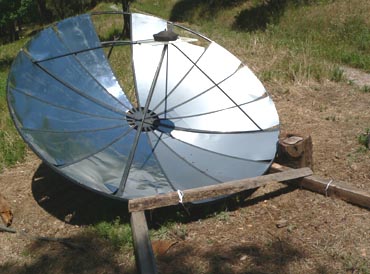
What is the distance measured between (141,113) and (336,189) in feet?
8.85

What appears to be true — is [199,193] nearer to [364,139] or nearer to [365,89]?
[364,139]

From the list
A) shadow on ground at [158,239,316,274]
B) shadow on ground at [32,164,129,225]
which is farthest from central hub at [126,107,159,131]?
shadow on ground at [158,239,316,274]

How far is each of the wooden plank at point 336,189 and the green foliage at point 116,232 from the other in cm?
200

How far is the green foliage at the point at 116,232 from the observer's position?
16.7 ft

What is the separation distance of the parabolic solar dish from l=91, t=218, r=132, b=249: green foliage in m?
0.45

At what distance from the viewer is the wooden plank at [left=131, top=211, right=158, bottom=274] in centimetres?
420

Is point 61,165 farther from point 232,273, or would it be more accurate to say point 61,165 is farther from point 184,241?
point 232,273

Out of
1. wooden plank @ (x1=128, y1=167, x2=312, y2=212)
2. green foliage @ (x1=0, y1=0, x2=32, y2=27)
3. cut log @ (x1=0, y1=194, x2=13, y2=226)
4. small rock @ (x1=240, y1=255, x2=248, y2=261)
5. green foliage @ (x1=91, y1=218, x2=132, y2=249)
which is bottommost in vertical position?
small rock @ (x1=240, y1=255, x2=248, y2=261)

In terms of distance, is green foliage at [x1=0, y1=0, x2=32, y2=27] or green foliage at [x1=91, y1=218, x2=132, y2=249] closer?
green foliage at [x1=91, y1=218, x2=132, y2=249]

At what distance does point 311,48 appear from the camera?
41.3ft

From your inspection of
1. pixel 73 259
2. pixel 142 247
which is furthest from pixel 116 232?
pixel 142 247

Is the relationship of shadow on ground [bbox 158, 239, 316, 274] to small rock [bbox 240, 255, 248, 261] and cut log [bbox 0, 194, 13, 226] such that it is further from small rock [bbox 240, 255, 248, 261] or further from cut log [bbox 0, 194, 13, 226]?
cut log [bbox 0, 194, 13, 226]

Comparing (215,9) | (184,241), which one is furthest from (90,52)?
(215,9)

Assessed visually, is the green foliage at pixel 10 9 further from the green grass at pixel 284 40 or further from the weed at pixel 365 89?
the weed at pixel 365 89
